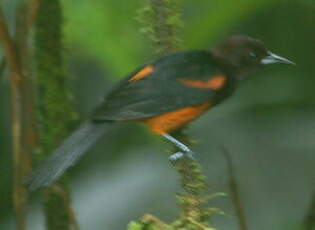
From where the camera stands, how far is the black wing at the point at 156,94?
288 cm

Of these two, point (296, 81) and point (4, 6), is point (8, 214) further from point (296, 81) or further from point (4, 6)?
point (296, 81)

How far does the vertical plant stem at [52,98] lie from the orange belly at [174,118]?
43 cm

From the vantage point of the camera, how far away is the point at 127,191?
3.76m

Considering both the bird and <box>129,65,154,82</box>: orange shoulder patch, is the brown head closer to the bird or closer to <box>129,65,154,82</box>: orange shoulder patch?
the bird

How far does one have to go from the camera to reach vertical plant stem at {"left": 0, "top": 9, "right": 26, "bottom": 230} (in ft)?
10.4

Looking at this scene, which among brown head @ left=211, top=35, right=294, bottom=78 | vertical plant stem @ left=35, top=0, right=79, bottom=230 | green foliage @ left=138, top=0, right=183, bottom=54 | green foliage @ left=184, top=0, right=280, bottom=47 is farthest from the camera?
green foliage @ left=184, top=0, right=280, bottom=47

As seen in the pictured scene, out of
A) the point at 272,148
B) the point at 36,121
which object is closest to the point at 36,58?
the point at 36,121

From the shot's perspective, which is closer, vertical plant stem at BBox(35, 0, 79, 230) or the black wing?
the black wing

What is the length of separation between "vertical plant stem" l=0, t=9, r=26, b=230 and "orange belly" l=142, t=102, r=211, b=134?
0.44 meters

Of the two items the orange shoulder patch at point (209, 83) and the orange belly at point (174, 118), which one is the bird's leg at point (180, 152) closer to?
the orange belly at point (174, 118)

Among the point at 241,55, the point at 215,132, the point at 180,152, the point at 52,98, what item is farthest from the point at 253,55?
the point at 215,132

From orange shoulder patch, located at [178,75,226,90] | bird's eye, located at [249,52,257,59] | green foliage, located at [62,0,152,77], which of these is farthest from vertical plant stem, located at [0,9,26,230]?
bird's eye, located at [249,52,257,59]

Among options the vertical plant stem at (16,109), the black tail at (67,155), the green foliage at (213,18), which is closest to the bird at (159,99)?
the black tail at (67,155)

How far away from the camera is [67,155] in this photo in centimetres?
293
